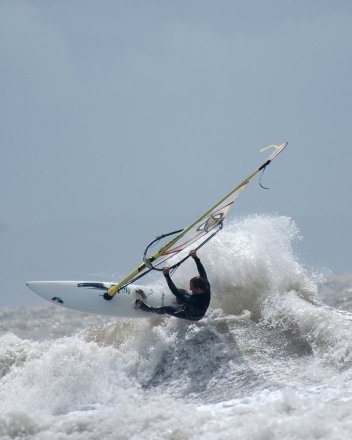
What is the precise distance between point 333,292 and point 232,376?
386 inches

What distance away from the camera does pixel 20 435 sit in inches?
312

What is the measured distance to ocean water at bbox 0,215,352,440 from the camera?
7.52 meters

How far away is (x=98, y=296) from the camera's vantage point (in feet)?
36.6

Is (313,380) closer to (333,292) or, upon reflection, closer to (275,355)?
(275,355)

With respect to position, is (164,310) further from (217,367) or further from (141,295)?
(217,367)

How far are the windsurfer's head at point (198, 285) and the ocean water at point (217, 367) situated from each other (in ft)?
1.76

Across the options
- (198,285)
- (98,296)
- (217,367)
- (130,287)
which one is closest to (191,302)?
(198,285)

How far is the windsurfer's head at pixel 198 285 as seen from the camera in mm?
9969

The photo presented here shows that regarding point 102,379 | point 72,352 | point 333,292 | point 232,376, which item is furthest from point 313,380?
point 333,292

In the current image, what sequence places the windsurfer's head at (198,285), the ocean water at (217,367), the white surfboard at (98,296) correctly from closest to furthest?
1. the ocean water at (217,367)
2. the windsurfer's head at (198,285)
3. the white surfboard at (98,296)

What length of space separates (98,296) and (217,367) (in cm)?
259

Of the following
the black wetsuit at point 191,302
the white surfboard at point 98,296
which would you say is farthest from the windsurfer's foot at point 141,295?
the black wetsuit at point 191,302

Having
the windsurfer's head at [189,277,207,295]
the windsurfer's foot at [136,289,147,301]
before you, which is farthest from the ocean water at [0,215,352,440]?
the windsurfer's head at [189,277,207,295]

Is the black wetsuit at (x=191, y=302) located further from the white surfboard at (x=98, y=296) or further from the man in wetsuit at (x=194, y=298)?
the white surfboard at (x=98, y=296)
